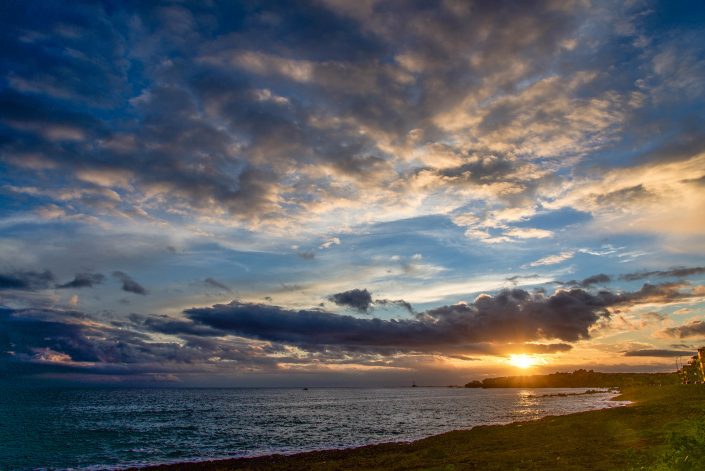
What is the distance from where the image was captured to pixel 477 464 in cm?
3144

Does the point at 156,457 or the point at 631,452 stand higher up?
the point at 631,452

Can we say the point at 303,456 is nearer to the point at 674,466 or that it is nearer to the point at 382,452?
the point at 382,452

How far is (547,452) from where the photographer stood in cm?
3431

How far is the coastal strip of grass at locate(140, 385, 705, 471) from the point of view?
27172 millimetres

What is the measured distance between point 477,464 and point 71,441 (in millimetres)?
68420

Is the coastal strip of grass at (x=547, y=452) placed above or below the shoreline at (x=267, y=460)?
above

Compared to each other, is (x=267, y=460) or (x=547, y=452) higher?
(x=547, y=452)

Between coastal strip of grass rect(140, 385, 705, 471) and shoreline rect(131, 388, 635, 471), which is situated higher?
coastal strip of grass rect(140, 385, 705, 471)

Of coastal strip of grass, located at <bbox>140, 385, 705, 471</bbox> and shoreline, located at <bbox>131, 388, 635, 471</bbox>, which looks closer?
coastal strip of grass, located at <bbox>140, 385, 705, 471</bbox>

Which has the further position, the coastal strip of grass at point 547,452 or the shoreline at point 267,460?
the shoreline at point 267,460

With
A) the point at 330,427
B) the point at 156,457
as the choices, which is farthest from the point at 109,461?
the point at 330,427

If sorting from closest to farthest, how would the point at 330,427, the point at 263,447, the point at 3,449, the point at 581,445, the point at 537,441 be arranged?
the point at 581,445
the point at 537,441
the point at 263,447
the point at 3,449
the point at 330,427

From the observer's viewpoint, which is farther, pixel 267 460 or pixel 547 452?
pixel 267 460

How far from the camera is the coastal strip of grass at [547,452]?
27.2 m
